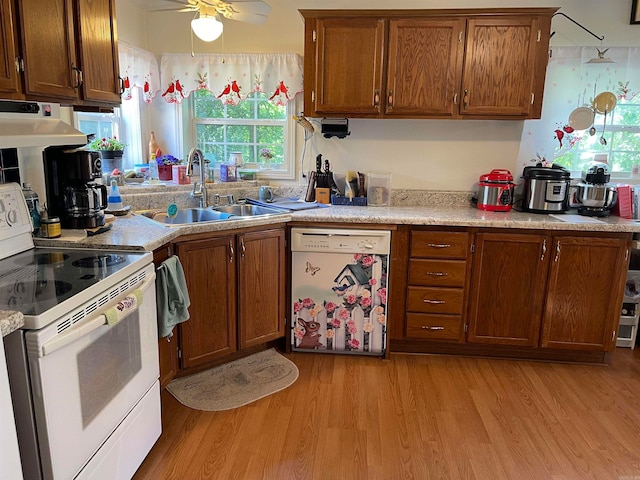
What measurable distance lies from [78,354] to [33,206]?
3.27ft

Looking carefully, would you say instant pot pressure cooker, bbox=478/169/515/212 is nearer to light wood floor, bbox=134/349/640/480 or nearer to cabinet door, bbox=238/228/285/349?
light wood floor, bbox=134/349/640/480

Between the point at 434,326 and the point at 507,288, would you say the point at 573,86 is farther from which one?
the point at 434,326

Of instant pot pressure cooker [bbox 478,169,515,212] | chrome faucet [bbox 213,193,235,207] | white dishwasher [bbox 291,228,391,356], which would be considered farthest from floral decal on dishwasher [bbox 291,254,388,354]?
instant pot pressure cooker [bbox 478,169,515,212]

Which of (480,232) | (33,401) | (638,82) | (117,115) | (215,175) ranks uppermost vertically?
(638,82)

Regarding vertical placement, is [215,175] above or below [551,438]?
above

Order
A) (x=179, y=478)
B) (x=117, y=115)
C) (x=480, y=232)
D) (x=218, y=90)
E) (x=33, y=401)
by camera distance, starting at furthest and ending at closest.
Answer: (x=218, y=90)
(x=117, y=115)
(x=480, y=232)
(x=179, y=478)
(x=33, y=401)

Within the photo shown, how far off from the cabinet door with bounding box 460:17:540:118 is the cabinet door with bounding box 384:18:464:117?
0.24ft

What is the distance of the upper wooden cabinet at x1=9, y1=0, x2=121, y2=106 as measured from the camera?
6.05 feet

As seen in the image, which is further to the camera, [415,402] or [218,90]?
[218,90]

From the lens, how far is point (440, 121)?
3422 millimetres

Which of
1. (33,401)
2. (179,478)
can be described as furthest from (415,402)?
(33,401)

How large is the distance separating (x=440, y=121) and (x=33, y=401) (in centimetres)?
294

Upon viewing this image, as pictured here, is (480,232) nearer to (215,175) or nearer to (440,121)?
(440,121)

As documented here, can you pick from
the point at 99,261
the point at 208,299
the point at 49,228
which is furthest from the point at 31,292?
the point at 208,299
